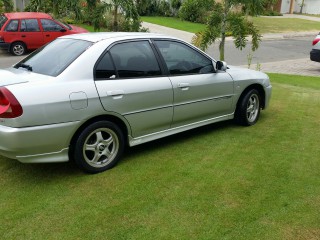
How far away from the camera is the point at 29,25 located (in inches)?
602

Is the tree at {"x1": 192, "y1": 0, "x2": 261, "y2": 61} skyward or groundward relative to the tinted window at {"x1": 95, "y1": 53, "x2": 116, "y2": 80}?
skyward

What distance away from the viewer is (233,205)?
3615 millimetres

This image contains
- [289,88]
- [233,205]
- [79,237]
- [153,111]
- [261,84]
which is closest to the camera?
[79,237]

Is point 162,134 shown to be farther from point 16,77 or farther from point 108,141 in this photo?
point 16,77

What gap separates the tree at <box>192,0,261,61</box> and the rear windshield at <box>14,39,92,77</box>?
5348mm

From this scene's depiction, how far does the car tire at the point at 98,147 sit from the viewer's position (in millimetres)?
4051

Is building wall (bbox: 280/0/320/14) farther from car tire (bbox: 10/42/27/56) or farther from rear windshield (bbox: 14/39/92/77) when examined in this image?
rear windshield (bbox: 14/39/92/77)

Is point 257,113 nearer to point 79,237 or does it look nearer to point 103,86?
point 103,86

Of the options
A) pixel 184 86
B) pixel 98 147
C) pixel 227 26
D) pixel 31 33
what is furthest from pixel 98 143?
pixel 31 33

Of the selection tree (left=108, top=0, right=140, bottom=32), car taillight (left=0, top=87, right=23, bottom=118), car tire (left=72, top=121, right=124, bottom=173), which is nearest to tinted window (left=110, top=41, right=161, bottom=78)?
car tire (left=72, top=121, right=124, bottom=173)

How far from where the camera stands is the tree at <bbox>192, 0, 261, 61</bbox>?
912 cm

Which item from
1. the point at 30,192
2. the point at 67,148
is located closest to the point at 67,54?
the point at 67,148

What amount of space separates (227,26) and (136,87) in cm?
581

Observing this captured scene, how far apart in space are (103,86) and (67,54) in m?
0.59
